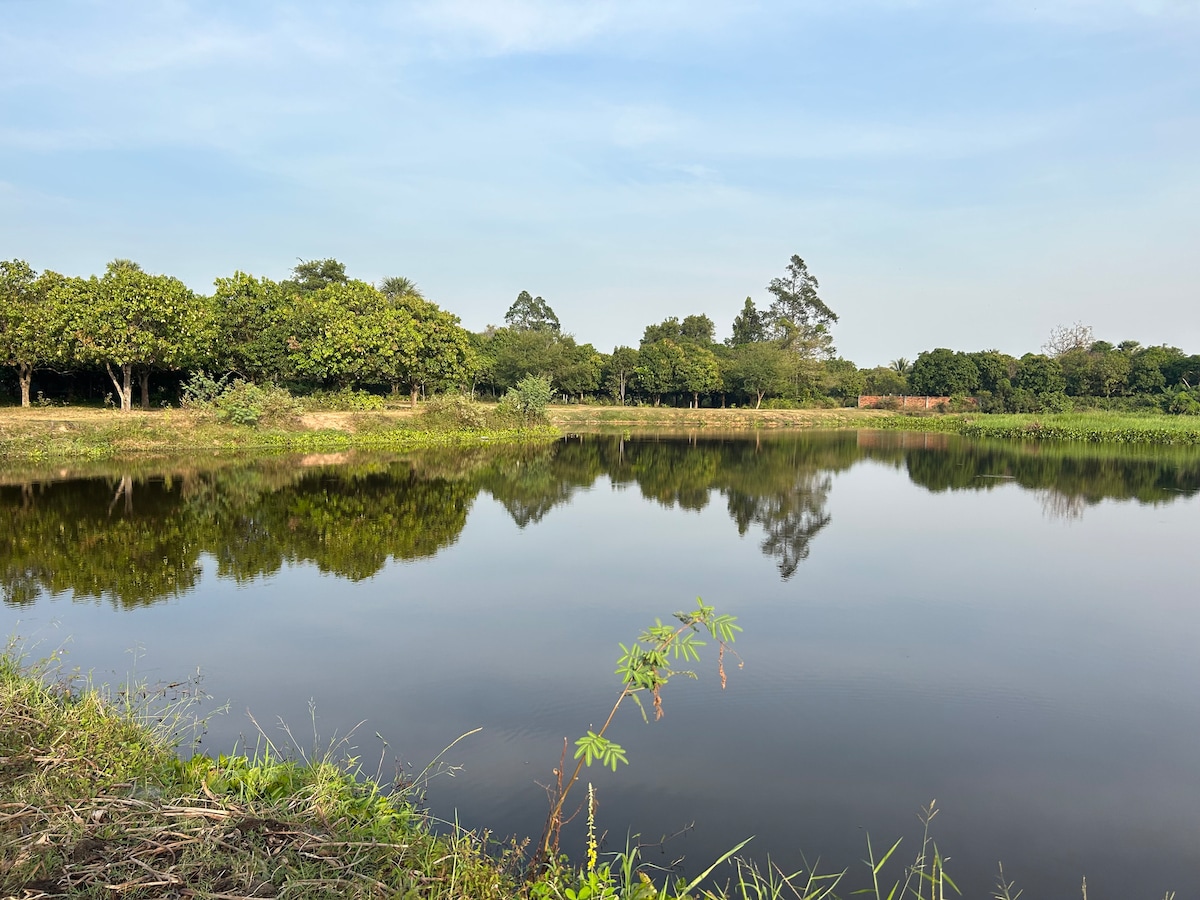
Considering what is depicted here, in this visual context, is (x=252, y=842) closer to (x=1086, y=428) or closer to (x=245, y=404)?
(x=245, y=404)

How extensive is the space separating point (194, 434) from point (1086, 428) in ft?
171

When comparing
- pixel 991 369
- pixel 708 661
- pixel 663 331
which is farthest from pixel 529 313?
pixel 708 661

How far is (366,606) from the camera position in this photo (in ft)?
32.6

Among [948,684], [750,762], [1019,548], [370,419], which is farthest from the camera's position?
[370,419]

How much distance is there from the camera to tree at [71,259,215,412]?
31266 mm

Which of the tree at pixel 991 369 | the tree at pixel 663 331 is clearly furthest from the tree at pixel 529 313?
the tree at pixel 991 369

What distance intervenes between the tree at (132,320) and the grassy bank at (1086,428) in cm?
5027

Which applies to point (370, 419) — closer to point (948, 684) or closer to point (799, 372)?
point (948, 684)

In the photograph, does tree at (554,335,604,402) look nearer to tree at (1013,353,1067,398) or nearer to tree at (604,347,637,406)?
tree at (604,347,637,406)

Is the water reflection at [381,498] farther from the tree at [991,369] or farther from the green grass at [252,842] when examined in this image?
the tree at [991,369]

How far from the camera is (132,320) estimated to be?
106ft

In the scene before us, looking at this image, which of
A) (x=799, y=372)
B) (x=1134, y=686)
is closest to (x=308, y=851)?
(x=1134, y=686)

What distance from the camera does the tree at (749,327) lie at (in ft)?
303

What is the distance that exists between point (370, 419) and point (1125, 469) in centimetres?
3348
